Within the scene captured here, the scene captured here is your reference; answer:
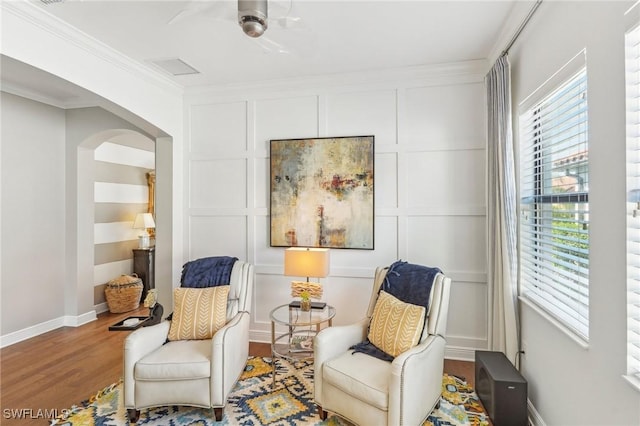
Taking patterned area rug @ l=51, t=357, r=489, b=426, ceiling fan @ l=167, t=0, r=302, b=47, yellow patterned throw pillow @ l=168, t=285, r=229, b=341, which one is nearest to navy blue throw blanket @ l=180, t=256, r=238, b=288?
yellow patterned throw pillow @ l=168, t=285, r=229, b=341

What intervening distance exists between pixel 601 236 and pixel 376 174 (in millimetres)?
2021

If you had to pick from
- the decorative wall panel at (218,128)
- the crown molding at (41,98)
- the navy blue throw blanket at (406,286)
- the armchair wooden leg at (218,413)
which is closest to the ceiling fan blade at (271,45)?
the decorative wall panel at (218,128)

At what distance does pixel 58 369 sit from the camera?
9.98ft

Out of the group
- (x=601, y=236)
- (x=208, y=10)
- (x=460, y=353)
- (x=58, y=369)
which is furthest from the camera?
(x=460, y=353)

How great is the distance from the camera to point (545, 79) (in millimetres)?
2076

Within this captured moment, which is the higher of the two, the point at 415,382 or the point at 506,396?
the point at 415,382

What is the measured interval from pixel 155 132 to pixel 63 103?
56.5 inches

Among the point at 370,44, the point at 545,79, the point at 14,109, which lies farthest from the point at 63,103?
the point at 545,79

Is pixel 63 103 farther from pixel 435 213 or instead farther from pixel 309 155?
pixel 435 213

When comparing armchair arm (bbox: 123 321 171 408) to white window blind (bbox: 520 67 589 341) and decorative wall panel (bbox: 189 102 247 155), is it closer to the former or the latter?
decorative wall panel (bbox: 189 102 247 155)

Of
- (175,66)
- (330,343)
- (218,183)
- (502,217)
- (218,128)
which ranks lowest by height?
(330,343)

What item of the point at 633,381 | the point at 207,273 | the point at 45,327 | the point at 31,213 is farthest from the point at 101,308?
the point at 633,381

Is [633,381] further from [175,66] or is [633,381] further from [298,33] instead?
[175,66]

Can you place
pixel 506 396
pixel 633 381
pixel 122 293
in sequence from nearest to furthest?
1. pixel 633 381
2. pixel 506 396
3. pixel 122 293
